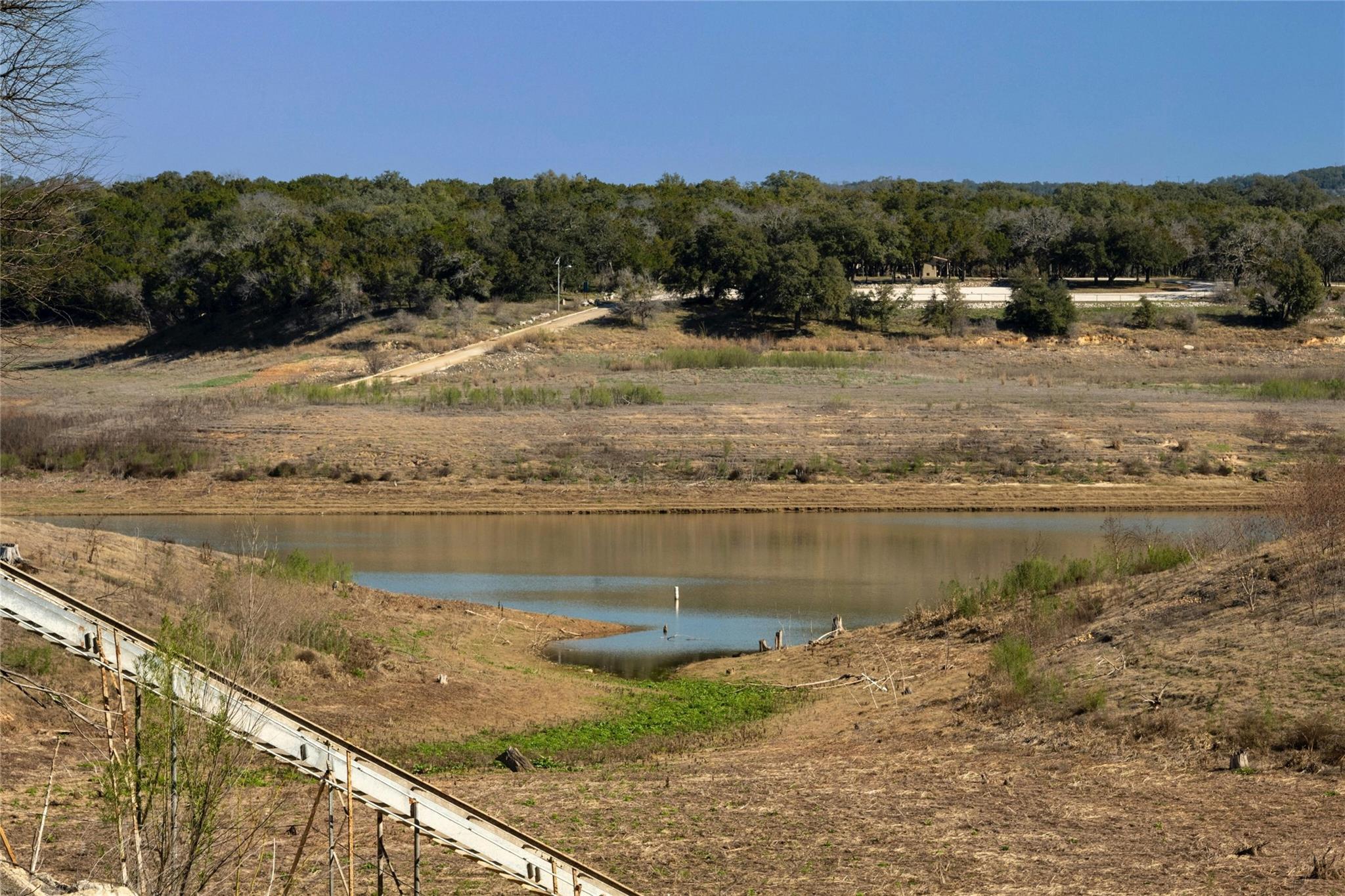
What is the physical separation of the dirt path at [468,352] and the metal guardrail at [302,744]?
163ft

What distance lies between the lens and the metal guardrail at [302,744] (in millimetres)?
7848

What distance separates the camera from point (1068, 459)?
151 feet

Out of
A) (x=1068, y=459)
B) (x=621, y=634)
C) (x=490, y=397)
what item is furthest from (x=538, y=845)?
(x=490, y=397)

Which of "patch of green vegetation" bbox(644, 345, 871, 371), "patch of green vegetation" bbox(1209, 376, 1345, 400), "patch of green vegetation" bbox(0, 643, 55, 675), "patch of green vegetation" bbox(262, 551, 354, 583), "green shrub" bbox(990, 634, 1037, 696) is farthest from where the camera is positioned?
"patch of green vegetation" bbox(644, 345, 871, 371)

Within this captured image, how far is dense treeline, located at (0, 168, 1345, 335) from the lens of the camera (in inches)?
2950

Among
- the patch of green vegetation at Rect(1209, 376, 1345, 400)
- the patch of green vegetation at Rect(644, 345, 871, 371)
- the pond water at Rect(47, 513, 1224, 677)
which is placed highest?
→ the patch of green vegetation at Rect(644, 345, 871, 371)

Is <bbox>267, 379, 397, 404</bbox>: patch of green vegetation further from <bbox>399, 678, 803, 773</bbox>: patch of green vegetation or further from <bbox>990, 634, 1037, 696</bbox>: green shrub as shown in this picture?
<bbox>990, 634, 1037, 696</bbox>: green shrub

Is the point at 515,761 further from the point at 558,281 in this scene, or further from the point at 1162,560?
the point at 558,281

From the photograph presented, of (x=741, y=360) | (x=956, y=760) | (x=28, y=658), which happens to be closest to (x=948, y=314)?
(x=741, y=360)

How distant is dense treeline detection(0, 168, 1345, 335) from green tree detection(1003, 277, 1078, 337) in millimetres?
9416

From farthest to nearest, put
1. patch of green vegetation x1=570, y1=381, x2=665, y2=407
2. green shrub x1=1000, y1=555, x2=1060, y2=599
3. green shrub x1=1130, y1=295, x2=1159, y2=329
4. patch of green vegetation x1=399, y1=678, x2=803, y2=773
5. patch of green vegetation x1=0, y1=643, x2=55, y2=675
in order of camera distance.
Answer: green shrub x1=1130, y1=295, x2=1159, y2=329, patch of green vegetation x1=570, y1=381, x2=665, y2=407, green shrub x1=1000, y1=555, x2=1060, y2=599, patch of green vegetation x1=399, y1=678, x2=803, y2=773, patch of green vegetation x1=0, y1=643, x2=55, y2=675

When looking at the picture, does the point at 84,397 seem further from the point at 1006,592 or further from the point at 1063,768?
the point at 1063,768

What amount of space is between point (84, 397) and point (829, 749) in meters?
48.7

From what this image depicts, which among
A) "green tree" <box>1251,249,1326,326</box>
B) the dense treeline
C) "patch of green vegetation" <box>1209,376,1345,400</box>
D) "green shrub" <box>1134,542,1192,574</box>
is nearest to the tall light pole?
the dense treeline
